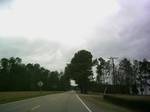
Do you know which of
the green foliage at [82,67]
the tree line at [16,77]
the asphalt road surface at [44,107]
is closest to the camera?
the asphalt road surface at [44,107]

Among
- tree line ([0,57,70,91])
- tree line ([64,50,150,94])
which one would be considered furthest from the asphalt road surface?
tree line ([0,57,70,91])

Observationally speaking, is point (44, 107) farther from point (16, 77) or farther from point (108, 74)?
point (108, 74)

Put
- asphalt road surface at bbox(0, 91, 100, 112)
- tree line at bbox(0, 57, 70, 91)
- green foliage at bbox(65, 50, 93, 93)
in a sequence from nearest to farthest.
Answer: asphalt road surface at bbox(0, 91, 100, 112) < green foliage at bbox(65, 50, 93, 93) < tree line at bbox(0, 57, 70, 91)

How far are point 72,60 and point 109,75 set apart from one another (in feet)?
200

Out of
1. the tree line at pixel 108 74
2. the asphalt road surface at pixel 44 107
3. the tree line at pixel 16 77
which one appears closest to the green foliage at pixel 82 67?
the tree line at pixel 108 74

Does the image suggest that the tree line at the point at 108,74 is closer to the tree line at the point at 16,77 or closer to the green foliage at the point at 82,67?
the green foliage at the point at 82,67

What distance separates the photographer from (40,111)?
19.2 meters

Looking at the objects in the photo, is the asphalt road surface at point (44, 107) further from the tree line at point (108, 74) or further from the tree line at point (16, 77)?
the tree line at point (16, 77)

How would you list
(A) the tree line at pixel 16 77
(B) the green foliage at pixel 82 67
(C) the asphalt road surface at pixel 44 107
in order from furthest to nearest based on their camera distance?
(A) the tree line at pixel 16 77
(B) the green foliage at pixel 82 67
(C) the asphalt road surface at pixel 44 107

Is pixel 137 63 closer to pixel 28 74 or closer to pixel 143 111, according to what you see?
pixel 28 74

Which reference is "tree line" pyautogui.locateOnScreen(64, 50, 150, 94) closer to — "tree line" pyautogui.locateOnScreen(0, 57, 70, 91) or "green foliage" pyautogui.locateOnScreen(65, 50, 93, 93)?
"green foliage" pyautogui.locateOnScreen(65, 50, 93, 93)

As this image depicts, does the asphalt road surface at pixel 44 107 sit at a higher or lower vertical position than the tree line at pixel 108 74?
lower

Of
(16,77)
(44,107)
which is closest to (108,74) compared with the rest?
(16,77)

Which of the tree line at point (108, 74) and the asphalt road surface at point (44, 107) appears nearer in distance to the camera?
the asphalt road surface at point (44, 107)
